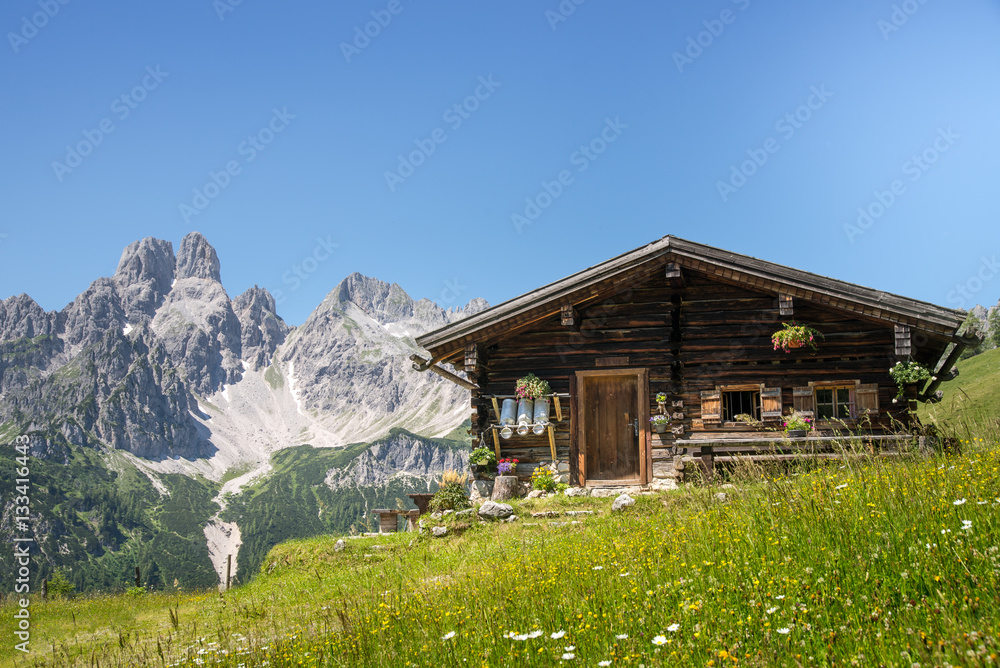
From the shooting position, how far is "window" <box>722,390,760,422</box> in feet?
49.4

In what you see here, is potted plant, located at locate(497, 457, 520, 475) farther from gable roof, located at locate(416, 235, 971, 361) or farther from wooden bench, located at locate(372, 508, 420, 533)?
wooden bench, located at locate(372, 508, 420, 533)

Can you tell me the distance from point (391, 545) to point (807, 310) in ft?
32.7

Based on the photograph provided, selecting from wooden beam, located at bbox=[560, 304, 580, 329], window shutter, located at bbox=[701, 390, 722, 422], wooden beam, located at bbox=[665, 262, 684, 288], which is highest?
wooden beam, located at bbox=[665, 262, 684, 288]

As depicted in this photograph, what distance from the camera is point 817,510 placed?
569 centimetres

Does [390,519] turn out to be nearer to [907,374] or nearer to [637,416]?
[637,416]

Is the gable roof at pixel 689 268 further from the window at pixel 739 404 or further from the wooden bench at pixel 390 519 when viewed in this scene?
the wooden bench at pixel 390 519

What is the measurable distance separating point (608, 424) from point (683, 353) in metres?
2.33

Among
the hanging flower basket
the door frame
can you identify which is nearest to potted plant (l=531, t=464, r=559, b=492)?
the door frame

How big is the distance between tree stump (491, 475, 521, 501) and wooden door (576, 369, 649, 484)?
5.53 feet

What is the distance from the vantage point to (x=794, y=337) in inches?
554

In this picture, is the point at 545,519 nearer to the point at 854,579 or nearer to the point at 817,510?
the point at 817,510

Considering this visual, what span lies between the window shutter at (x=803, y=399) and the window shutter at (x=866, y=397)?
2.85 feet

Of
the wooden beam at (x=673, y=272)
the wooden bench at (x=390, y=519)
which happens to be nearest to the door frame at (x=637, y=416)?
the wooden beam at (x=673, y=272)

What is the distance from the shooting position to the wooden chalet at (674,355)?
47.0 ft
